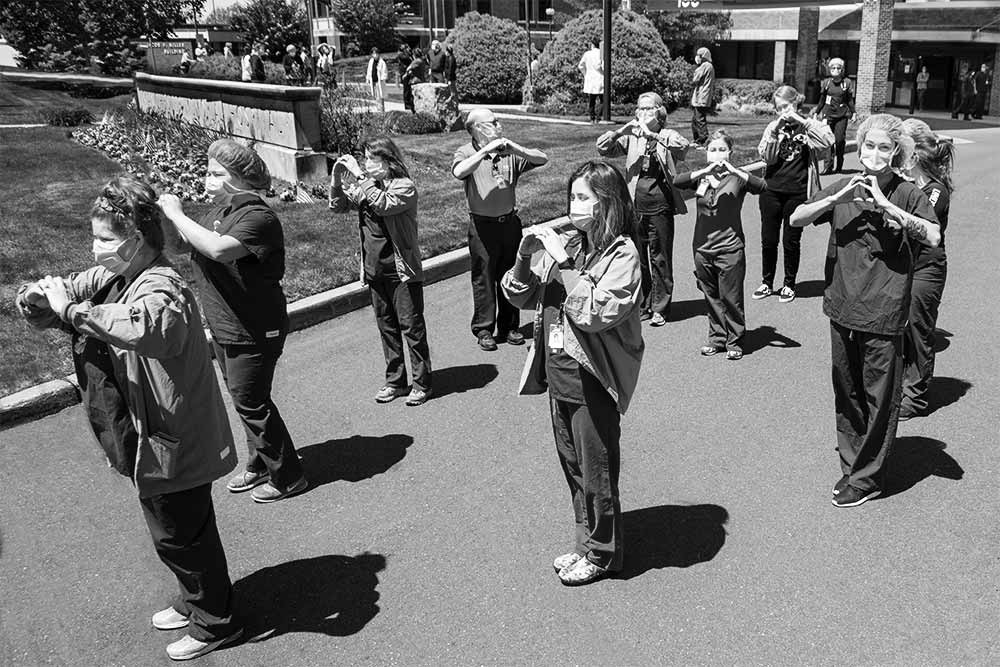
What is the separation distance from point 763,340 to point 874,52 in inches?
795

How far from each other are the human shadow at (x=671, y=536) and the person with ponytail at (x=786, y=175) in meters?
4.27

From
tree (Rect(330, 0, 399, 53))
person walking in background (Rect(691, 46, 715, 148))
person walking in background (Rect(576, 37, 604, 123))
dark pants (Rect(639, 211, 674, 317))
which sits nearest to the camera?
dark pants (Rect(639, 211, 674, 317))

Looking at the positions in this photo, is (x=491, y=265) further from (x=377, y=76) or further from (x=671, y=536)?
(x=377, y=76)

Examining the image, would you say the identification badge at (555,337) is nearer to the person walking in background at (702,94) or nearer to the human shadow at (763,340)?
the human shadow at (763,340)

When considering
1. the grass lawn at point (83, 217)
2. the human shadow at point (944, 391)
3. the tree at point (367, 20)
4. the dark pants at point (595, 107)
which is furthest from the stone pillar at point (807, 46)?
the human shadow at point (944, 391)

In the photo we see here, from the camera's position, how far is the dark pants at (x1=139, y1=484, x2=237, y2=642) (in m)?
3.82

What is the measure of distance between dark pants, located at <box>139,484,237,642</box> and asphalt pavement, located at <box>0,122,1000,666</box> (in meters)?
0.17

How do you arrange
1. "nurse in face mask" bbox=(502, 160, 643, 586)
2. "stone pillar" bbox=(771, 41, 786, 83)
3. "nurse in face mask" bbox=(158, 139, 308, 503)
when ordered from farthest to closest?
"stone pillar" bbox=(771, 41, 786, 83), "nurse in face mask" bbox=(158, 139, 308, 503), "nurse in face mask" bbox=(502, 160, 643, 586)

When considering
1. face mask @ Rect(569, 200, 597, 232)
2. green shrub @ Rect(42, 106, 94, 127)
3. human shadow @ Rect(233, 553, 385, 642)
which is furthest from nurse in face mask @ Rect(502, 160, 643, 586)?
green shrub @ Rect(42, 106, 94, 127)

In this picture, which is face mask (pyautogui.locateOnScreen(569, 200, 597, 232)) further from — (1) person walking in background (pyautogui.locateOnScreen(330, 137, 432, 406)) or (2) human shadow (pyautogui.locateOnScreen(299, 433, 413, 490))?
(1) person walking in background (pyautogui.locateOnScreen(330, 137, 432, 406))

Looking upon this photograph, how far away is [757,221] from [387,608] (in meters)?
9.09

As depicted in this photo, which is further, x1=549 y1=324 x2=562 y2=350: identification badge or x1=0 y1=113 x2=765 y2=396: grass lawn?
x1=0 y1=113 x2=765 y2=396: grass lawn

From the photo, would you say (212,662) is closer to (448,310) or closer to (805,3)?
(448,310)

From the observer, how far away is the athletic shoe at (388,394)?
6.66m
